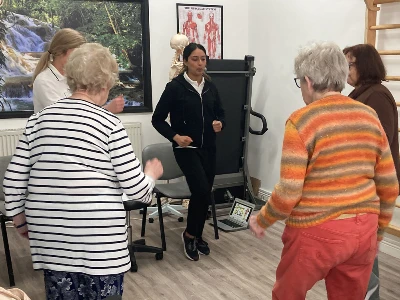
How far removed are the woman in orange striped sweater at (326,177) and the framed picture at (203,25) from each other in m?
3.19

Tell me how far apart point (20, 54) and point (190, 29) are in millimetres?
1649

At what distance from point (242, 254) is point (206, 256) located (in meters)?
0.27

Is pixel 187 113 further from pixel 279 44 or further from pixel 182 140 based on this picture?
pixel 279 44

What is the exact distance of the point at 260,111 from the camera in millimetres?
4668

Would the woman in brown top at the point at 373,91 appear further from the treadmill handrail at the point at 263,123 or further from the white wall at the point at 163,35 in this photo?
the white wall at the point at 163,35

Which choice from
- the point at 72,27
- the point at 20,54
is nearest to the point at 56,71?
the point at 20,54

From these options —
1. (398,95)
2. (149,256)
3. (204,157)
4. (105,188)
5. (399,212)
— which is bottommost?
(149,256)

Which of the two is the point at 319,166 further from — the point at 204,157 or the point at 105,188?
the point at 204,157

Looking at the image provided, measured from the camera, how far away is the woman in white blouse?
86.7 inches

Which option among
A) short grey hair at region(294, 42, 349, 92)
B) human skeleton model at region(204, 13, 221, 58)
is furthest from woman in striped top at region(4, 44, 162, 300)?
human skeleton model at region(204, 13, 221, 58)

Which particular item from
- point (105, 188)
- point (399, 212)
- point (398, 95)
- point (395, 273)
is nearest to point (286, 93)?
point (398, 95)

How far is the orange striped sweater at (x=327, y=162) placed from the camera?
4.70ft

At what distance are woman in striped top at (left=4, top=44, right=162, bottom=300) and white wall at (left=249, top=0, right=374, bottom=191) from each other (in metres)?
2.57

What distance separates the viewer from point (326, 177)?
1462 millimetres
